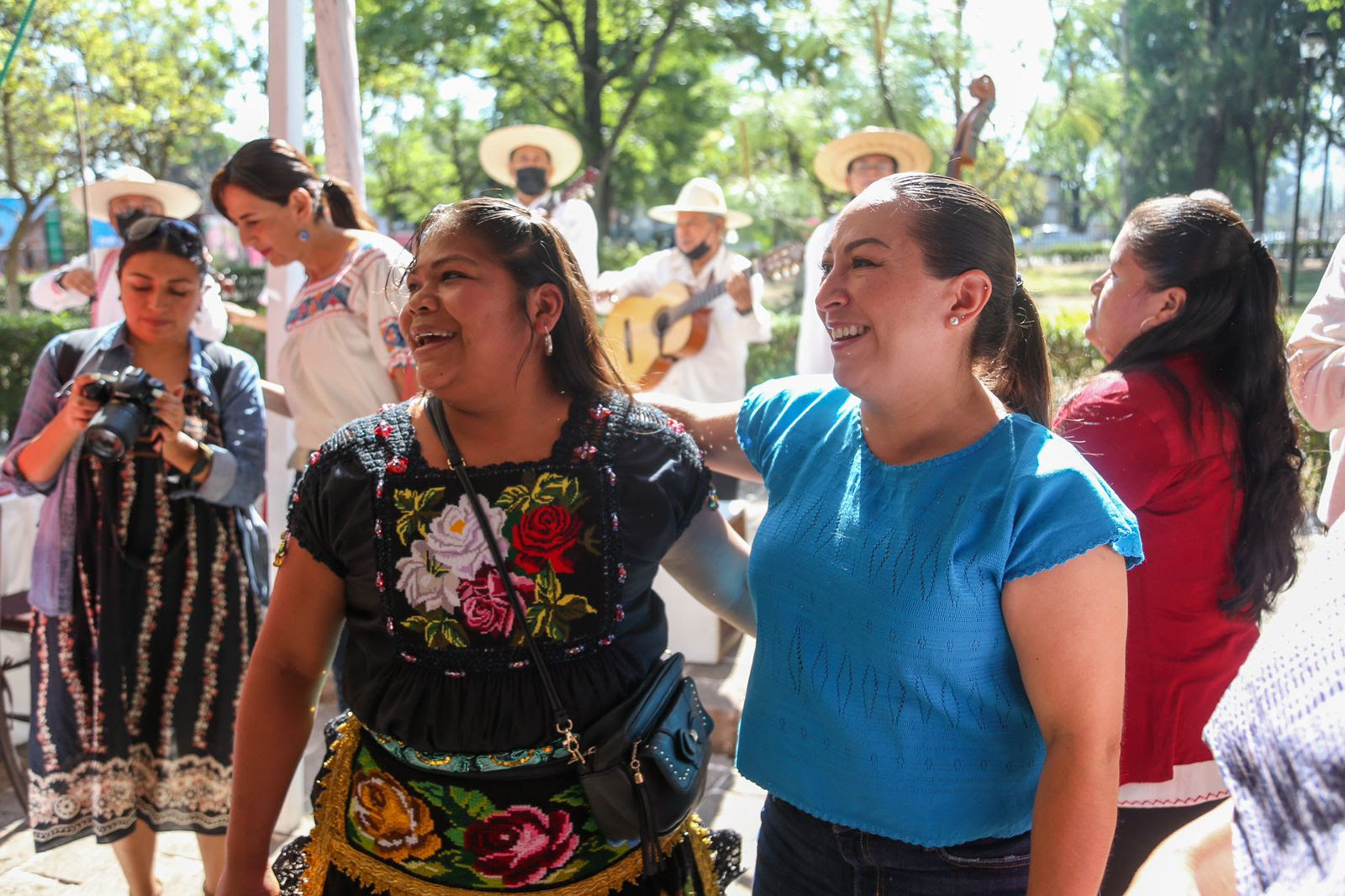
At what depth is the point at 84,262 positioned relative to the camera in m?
6.13

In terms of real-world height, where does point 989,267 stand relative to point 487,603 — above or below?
above

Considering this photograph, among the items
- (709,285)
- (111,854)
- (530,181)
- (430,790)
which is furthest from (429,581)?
(530,181)

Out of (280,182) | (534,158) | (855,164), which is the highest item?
(534,158)

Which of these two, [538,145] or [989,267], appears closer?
[989,267]

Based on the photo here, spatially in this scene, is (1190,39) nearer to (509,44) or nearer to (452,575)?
(452,575)

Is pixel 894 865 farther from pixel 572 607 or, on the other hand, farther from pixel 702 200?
pixel 702 200

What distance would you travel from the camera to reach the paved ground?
3.16 m

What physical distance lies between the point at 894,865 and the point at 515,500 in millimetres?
717

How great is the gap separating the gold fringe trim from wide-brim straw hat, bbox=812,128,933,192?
477 cm

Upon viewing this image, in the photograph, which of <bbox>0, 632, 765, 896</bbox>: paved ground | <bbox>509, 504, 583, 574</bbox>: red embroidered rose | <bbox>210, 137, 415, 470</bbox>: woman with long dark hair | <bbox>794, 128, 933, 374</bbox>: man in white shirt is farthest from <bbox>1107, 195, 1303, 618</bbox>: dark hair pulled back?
<bbox>794, 128, 933, 374</bbox>: man in white shirt

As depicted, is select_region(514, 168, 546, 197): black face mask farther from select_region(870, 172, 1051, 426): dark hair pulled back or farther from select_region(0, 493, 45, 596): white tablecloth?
select_region(870, 172, 1051, 426): dark hair pulled back

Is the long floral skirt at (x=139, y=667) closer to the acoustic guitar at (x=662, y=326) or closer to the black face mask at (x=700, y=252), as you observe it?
the acoustic guitar at (x=662, y=326)

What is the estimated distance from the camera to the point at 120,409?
246cm

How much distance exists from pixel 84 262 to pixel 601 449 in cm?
561
